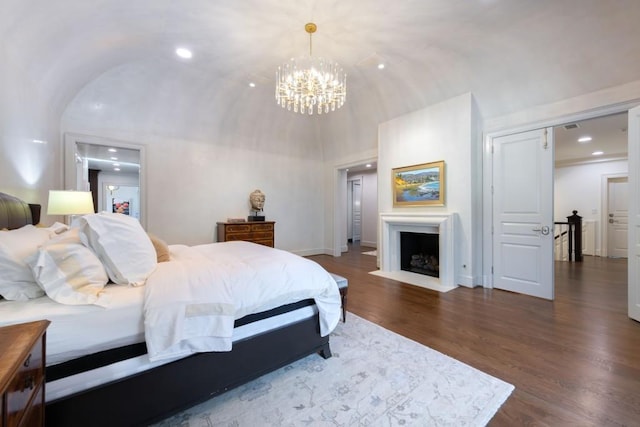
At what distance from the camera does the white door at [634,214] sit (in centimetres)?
254

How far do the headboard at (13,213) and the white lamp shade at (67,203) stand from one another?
271 millimetres

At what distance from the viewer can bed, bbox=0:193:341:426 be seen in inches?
44.2

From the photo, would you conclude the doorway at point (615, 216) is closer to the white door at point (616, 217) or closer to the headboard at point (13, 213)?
the white door at point (616, 217)

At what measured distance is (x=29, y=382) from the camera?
80 centimetres

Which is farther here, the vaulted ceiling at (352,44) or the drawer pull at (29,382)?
the vaulted ceiling at (352,44)

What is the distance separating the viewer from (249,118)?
5.05 metres

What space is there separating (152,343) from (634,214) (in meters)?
4.26

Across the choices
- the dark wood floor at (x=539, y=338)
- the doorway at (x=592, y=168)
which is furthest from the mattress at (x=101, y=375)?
the doorway at (x=592, y=168)

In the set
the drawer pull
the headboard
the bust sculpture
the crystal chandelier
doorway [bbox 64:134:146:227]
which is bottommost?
A: the drawer pull

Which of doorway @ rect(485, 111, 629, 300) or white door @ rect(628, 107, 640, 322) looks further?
doorway @ rect(485, 111, 629, 300)

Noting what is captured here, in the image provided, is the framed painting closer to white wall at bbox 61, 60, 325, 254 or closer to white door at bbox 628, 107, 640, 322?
white door at bbox 628, 107, 640, 322

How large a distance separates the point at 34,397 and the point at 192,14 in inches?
126

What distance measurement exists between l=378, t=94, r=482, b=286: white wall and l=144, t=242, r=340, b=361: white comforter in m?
2.75

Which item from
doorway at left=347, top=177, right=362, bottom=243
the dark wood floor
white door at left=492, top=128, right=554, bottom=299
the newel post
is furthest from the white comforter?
doorway at left=347, top=177, right=362, bottom=243
